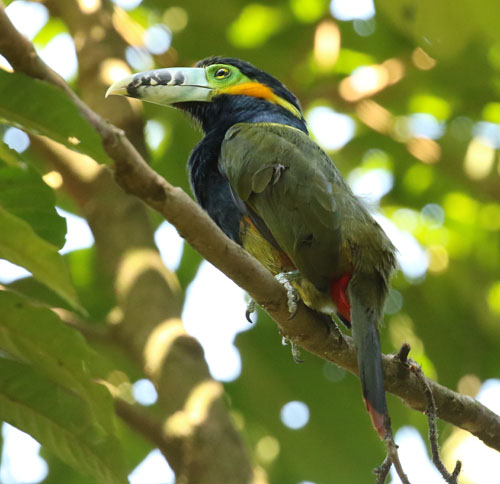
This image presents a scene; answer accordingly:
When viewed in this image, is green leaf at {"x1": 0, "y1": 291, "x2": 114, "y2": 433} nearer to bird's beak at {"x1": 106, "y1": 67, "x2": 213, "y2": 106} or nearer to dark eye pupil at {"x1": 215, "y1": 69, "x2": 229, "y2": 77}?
bird's beak at {"x1": 106, "y1": 67, "x2": 213, "y2": 106}

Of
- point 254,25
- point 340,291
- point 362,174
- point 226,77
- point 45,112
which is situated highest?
point 254,25

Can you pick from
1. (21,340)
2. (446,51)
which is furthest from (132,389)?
(446,51)

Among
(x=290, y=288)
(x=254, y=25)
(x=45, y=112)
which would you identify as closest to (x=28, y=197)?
(x=45, y=112)

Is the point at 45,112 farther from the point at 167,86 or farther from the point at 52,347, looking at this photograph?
the point at 167,86

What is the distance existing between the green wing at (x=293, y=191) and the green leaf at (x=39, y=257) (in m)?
1.17

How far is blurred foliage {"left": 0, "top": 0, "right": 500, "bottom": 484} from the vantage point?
4.19 m

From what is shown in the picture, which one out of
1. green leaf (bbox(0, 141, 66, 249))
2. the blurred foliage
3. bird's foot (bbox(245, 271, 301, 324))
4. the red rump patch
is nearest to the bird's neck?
the blurred foliage

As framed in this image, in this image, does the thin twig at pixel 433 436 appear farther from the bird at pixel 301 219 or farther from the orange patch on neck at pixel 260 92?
the orange patch on neck at pixel 260 92

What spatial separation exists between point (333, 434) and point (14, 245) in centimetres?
268

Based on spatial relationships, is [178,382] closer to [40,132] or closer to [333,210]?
[333,210]

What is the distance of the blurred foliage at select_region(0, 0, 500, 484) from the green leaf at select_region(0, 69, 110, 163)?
2223mm

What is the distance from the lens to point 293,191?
9.70 feet

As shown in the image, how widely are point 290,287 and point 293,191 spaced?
0.42 m

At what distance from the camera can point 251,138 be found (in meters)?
3.24
